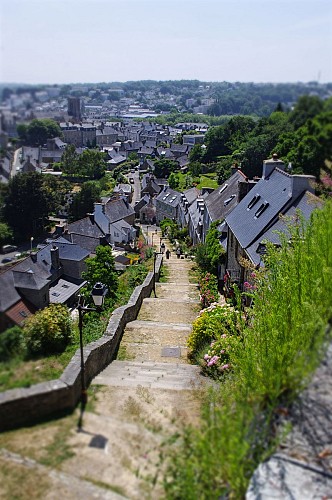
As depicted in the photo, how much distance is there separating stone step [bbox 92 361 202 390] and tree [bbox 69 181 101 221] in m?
36.5

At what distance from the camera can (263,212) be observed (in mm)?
17781

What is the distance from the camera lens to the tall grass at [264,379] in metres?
5.12

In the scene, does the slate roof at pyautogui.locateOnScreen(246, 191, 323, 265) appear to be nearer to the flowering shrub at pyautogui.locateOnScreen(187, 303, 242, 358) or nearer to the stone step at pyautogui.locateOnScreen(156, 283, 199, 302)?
the stone step at pyautogui.locateOnScreen(156, 283, 199, 302)

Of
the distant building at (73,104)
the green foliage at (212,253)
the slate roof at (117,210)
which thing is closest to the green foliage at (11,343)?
the green foliage at (212,253)

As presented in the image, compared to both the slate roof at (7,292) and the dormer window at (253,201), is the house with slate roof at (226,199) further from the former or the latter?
the slate roof at (7,292)

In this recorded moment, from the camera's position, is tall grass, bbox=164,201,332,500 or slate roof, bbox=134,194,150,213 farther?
slate roof, bbox=134,194,150,213

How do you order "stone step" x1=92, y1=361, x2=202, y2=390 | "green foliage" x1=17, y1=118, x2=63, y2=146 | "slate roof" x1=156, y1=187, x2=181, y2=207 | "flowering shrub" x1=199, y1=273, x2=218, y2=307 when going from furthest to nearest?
"slate roof" x1=156, y1=187, x2=181, y2=207 → "flowering shrub" x1=199, y1=273, x2=218, y2=307 → "green foliage" x1=17, y1=118, x2=63, y2=146 → "stone step" x1=92, y1=361, x2=202, y2=390

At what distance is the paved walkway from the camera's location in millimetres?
5980

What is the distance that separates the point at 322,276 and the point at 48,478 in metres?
5.13

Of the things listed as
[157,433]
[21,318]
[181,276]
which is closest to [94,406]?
[157,433]

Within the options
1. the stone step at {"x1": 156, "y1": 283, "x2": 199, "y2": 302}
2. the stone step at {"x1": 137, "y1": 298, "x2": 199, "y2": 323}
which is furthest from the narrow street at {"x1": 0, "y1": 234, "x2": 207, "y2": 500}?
the stone step at {"x1": 156, "y1": 283, "x2": 199, "y2": 302}

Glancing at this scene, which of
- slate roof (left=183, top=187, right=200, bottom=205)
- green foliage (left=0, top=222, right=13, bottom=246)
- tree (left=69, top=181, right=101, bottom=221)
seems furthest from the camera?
tree (left=69, top=181, right=101, bottom=221)

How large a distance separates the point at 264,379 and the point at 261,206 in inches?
488

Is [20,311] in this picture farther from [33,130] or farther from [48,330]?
[33,130]
